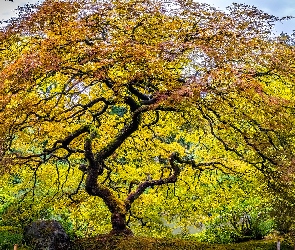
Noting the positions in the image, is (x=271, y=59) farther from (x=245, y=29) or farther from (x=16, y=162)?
(x=16, y=162)

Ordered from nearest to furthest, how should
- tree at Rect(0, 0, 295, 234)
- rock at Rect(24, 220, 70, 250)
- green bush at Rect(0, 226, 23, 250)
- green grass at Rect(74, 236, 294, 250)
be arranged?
tree at Rect(0, 0, 295, 234)
green grass at Rect(74, 236, 294, 250)
rock at Rect(24, 220, 70, 250)
green bush at Rect(0, 226, 23, 250)

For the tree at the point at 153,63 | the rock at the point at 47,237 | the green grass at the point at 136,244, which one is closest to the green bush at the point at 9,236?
the rock at the point at 47,237

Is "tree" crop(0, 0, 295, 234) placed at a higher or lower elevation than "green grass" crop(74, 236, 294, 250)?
higher

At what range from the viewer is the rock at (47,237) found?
26.6 ft

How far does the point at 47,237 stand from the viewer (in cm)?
816

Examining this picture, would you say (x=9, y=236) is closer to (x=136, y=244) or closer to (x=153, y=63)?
(x=136, y=244)

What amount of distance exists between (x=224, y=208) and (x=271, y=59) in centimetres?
578

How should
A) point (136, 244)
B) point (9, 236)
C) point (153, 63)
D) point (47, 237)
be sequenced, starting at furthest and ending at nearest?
point (9, 236), point (47, 237), point (136, 244), point (153, 63)

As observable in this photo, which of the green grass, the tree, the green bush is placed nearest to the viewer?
the tree

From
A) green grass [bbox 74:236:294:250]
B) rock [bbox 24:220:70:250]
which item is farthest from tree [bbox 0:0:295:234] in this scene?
rock [bbox 24:220:70:250]

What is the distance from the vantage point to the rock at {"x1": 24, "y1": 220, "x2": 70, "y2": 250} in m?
8.10

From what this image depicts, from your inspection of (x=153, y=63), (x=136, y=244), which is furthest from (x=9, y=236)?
(x=153, y=63)

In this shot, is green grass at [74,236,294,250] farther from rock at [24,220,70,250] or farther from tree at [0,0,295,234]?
tree at [0,0,295,234]

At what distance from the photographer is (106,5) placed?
6.93 m
